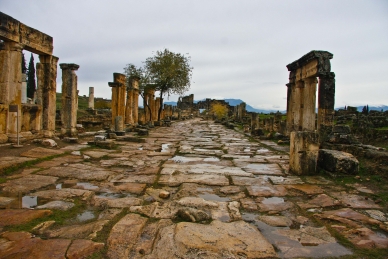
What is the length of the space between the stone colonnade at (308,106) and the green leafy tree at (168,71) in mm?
13301

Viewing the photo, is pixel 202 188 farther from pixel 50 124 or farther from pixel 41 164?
pixel 50 124

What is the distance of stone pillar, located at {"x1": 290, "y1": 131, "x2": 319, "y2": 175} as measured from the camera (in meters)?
5.79

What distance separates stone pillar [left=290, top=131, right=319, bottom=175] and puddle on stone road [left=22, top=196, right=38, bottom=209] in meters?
4.92

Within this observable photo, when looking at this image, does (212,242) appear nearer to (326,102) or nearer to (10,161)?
(10,161)

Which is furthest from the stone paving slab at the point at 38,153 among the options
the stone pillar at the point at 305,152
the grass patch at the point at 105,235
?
the stone pillar at the point at 305,152

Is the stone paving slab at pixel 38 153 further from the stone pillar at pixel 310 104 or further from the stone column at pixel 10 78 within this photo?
the stone pillar at pixel 310 104

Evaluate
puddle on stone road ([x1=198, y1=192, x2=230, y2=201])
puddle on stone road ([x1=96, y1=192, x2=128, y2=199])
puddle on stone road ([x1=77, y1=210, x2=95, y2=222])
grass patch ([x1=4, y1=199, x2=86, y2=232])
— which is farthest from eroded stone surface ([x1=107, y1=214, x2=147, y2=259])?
puddle on stone road ([x1=198, y1=192, x2=230, y2=201])

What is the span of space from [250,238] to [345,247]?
95 centimetres

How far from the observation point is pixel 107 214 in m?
3.31

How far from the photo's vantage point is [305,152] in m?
5.82

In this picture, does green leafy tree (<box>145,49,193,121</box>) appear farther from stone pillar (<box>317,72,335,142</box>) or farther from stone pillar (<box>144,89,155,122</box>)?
stone pillar (<box>317,72,335,142</box>)

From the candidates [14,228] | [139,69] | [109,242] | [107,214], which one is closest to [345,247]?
[109,242]

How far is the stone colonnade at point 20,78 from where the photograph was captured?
26.7ft

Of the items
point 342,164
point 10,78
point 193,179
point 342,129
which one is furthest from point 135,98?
point 342,164
